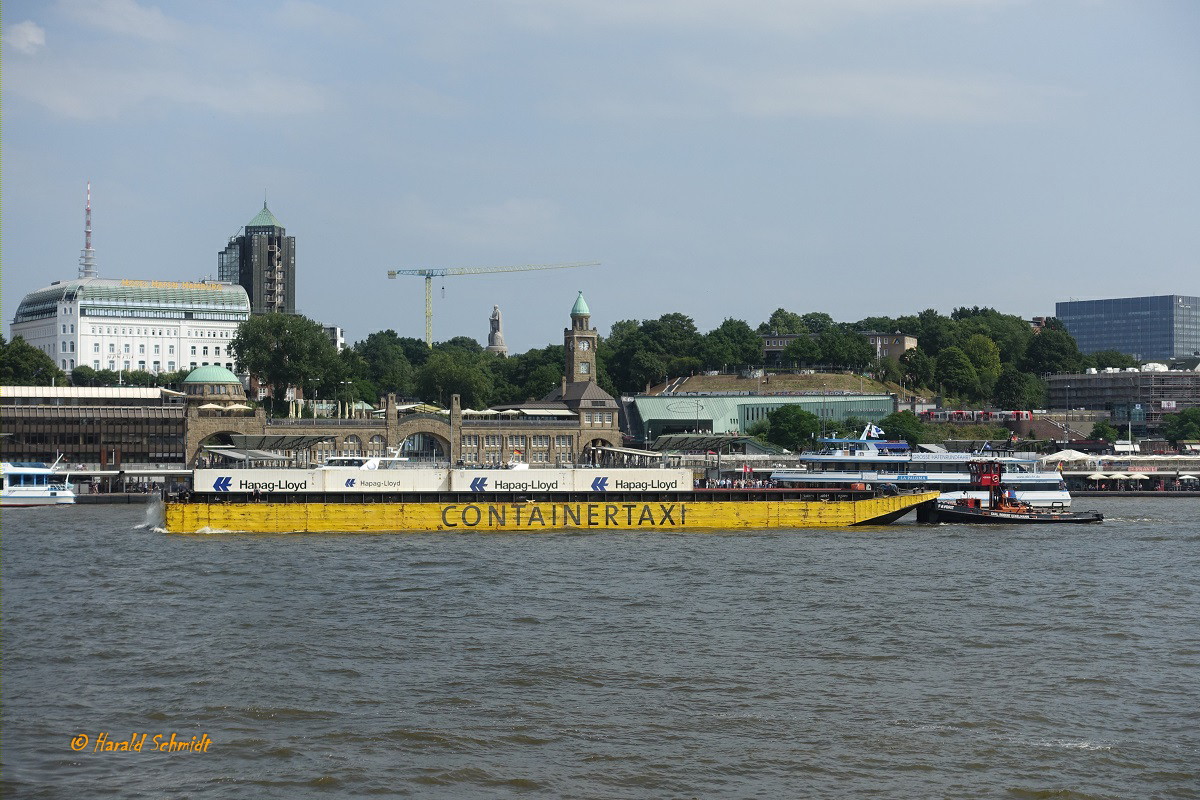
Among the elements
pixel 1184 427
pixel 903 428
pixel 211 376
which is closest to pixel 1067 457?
pixel 903 428

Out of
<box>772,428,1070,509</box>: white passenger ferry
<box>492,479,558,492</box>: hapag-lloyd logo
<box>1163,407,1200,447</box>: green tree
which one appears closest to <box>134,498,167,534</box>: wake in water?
<box>492,479,558,492</box>: hapag-lloyd logo

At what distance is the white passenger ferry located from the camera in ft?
281

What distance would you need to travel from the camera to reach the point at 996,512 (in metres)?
81.5

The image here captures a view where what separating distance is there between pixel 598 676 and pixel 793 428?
393 ft

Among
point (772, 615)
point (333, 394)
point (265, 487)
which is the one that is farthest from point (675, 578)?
point (333, 394)

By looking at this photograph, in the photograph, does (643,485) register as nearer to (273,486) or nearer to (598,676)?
(273,486)

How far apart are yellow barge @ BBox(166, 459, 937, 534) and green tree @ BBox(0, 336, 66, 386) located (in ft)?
297

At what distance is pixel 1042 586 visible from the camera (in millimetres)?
52406

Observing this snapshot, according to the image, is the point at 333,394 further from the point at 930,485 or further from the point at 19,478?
the point at 930,485

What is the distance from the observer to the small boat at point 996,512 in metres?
81.3

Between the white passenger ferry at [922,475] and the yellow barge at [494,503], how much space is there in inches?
261

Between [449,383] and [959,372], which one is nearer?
[449,383]

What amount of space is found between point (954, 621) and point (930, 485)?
4313cm

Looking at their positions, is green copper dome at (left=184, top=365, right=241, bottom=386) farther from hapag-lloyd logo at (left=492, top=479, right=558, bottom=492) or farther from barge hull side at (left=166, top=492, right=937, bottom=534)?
hapag-lloyd logo at (left=492, top=479, right=558, bottom=492)
